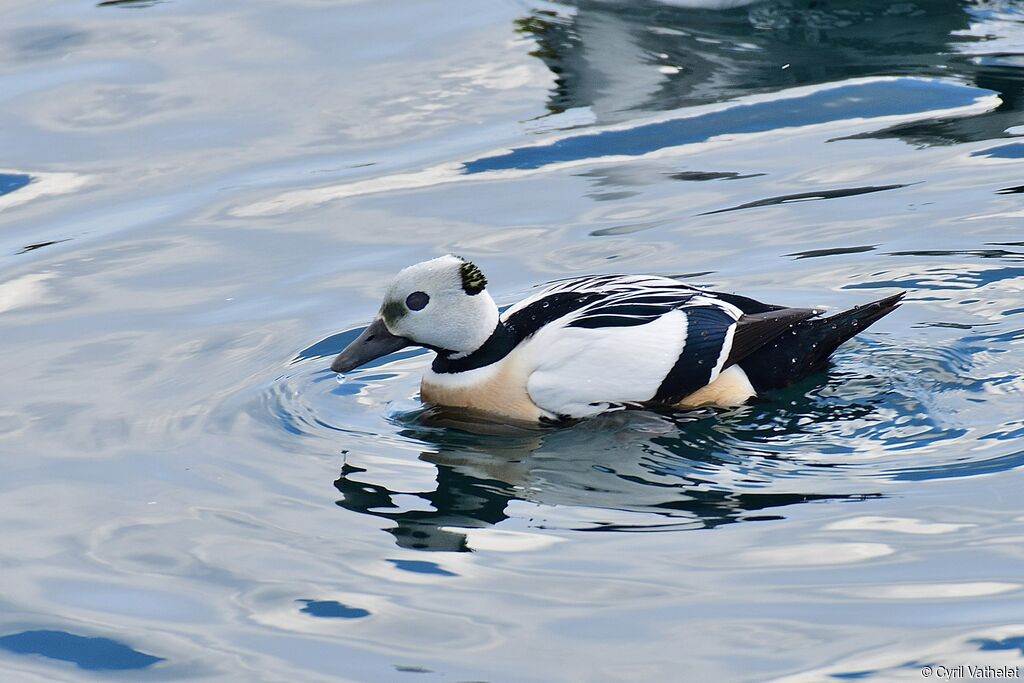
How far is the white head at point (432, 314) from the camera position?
685cm

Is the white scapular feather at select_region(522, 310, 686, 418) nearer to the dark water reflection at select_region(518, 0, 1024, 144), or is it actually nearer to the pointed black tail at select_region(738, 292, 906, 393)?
the pointed black tail at select_region(738, 292, 906, 393)

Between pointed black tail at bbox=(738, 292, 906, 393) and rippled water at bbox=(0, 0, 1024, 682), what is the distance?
0.15 m

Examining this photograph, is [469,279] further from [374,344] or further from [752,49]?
[752,49]

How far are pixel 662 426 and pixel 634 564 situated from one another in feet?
4.49

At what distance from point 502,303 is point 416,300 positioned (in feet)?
4.80

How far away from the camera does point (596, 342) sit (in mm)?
6680

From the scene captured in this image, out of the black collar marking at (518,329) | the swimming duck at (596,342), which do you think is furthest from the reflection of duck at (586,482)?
Answer: the black collar marking at (518,329)

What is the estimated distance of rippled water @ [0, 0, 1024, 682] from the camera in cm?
513

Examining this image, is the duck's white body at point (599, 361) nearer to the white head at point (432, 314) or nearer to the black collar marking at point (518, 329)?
the black collar marking at point (518, 329)

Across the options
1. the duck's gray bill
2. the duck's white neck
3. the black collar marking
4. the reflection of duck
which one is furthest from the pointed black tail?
the duck's gray bill

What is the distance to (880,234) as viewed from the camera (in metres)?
8.62

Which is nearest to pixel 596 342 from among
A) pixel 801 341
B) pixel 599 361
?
pixel 599 361

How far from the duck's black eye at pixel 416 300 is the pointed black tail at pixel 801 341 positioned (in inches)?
57.0

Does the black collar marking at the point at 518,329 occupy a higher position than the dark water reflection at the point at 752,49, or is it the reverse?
the dark water reflection at the point at 752,49
